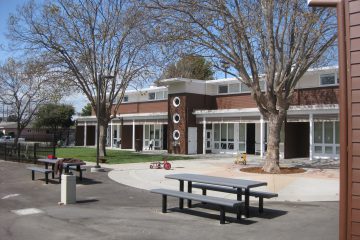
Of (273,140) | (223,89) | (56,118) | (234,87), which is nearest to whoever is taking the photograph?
(273,140)

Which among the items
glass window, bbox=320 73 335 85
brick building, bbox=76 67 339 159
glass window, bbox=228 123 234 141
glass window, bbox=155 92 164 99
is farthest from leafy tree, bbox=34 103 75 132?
glass window, bbox=320 73 335 85

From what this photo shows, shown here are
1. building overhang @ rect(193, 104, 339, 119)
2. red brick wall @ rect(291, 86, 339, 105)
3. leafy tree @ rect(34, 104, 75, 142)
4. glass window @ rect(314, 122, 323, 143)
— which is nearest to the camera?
building overhang @ rect(193, 104, 339, 119)

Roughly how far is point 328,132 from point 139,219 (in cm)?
2125

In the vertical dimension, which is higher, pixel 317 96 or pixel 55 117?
pixel 317 96

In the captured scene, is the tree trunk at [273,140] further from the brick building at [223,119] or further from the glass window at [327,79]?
the glass window at [327,79]

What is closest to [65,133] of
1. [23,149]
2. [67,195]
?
[23,149]

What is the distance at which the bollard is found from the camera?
35.7 ft

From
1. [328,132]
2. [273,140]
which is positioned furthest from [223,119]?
[273,140]

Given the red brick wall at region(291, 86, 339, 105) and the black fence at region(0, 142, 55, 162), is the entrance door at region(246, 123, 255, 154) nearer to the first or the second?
the red brick wall at region(291, 86, 339, 105)

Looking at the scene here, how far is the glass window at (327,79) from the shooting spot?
2718cm

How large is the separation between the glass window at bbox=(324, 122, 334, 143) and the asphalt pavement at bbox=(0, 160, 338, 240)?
17.1 m

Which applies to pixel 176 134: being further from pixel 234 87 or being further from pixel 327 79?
pixel 327 79

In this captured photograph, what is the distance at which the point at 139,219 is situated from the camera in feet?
29.9

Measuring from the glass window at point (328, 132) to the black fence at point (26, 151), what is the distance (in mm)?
16834
